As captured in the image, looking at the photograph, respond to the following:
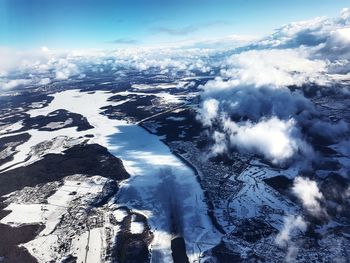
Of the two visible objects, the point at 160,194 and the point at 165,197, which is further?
the point at 160,194

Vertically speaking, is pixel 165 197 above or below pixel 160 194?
above

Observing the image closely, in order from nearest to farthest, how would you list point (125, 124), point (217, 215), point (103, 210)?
point (217, 215), point (103, 210), point (125, 124)

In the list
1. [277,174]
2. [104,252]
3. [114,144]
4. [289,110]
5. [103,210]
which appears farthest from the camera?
[289,110]

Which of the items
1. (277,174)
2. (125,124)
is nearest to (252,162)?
(277,174)

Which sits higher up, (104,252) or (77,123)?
(104,252)

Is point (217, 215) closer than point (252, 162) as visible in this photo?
Yes

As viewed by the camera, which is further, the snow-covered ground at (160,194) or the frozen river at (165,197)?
the snow-covered ground at (160,194)

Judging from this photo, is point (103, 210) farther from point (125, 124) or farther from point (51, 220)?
point (125, 124)

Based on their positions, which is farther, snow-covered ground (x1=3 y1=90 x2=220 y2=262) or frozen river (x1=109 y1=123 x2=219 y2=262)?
snow-covered ground (x1=3 y1=90 x2=220 y2=262)

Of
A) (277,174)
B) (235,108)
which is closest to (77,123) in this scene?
(235,108)

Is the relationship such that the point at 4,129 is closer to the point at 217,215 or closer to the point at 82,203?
the point at 82,203
